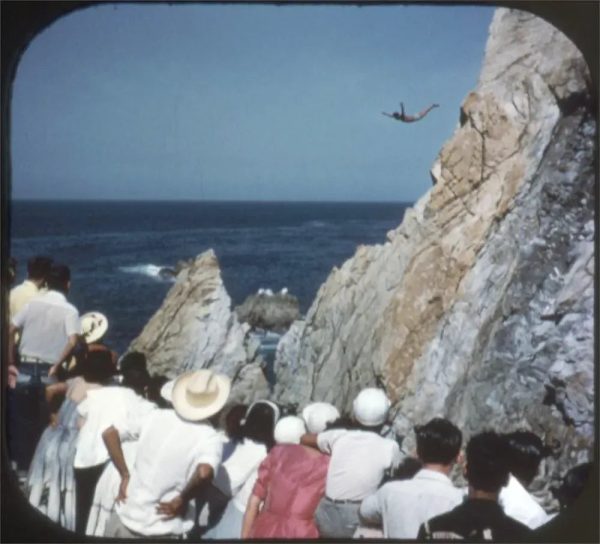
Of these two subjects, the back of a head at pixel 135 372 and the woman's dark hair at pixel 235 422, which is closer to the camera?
the woman's dark hair at pixel 235 422

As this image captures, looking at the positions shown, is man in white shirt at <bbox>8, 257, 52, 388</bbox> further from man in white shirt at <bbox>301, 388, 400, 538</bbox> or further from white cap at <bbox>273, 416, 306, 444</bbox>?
man in white shirt at <bbox>301, 388, 400, 538</bbox>

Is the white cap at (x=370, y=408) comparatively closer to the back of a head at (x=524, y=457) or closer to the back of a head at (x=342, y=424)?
the back of a head at (x=342, y=424)

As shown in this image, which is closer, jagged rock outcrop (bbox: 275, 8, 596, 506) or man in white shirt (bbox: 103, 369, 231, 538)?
man in white shirt (bbox: 103, 369, 231, 538)

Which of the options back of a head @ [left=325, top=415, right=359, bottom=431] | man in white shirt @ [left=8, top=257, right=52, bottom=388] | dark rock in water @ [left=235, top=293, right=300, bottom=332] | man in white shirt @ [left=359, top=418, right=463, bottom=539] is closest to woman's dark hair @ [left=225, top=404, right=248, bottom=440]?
back of a head @ [left=325, top=415, right=359, bottom=431]

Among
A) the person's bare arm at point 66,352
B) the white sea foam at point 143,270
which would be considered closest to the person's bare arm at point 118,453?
the person's bare arm at point 66,352

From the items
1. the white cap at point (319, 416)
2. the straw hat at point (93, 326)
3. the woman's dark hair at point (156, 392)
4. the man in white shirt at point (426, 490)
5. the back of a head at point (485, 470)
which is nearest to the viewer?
the back of a head at point (485, 470)

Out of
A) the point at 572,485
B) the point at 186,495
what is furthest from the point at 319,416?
the point at 572,485

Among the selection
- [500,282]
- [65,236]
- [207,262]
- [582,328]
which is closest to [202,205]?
[207,262]
